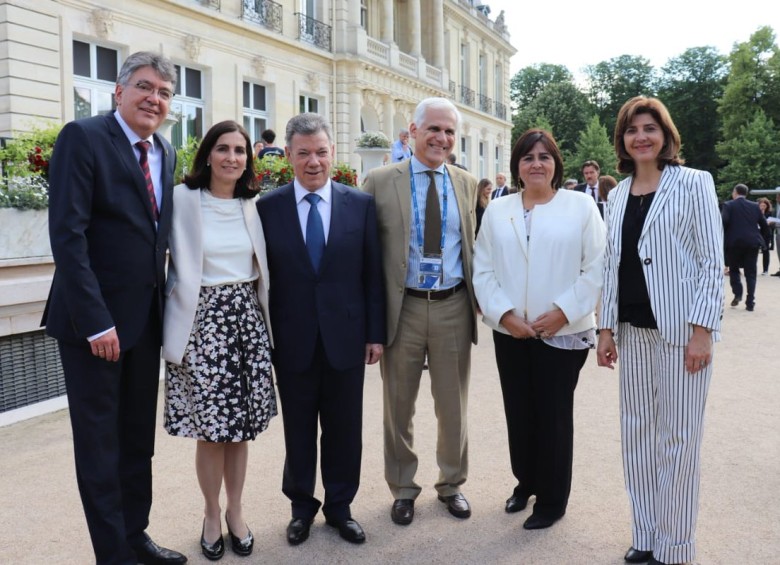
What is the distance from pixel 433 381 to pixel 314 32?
20.5 metres

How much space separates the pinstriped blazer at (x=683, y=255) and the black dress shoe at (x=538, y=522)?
124 cm

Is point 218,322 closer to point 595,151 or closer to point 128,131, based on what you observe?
point 128,131

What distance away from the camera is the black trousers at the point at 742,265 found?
12773 millimetres

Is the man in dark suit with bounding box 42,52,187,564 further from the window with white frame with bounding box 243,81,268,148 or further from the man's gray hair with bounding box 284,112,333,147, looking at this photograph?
the window with white frame with bounding box 243,81,268,148

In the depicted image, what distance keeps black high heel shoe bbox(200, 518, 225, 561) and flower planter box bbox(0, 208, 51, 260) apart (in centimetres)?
353

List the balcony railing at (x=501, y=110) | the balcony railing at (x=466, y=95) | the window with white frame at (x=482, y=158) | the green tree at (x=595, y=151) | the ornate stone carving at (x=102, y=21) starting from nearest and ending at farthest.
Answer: the ornate stone carving at (x=102, y=21) → the balcony railing at (x=466, y=95) → the window with white frame at (x=482, y=158) → the balcony railing at (x=501, y=110) → the green tree at (x=595, y=151)

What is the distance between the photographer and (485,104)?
38.8 metres

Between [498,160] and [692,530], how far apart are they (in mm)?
38071

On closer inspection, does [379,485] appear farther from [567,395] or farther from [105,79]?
[105,79]

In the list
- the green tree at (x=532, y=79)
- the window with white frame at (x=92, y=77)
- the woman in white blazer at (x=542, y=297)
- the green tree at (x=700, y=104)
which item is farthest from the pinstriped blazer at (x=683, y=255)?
the green tree at (x=532, y=79)

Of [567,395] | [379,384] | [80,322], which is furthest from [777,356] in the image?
[80,322]

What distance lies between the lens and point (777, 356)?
27.9ft

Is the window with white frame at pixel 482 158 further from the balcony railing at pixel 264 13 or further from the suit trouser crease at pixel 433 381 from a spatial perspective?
the suit trouser crease at pixel 433 381

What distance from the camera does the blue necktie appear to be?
3682mm
